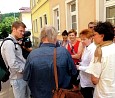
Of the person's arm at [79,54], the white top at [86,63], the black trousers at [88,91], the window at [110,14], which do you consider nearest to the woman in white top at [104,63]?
the white top at [86,63]

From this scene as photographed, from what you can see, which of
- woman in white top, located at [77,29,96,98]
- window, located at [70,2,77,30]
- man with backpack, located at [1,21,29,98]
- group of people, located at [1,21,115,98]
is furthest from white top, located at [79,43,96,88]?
window, located at [70,2,77,30]

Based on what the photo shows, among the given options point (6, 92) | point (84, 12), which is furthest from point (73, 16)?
point (6, 92)

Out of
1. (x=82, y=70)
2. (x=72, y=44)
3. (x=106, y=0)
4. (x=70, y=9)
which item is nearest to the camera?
(x=82, y=70)

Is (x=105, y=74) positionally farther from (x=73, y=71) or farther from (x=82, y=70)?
(x=82, y=70)

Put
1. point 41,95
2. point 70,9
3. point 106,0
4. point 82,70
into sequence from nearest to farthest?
point 41,95 < point 82,70 < point 106,0 < point 70,9

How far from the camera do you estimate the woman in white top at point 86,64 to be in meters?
3.78

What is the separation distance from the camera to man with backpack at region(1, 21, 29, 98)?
3758 millimetres

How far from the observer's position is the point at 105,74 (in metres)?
2.93

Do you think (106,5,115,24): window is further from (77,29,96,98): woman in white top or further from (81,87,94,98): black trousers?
(81,87,94,98): black trousers

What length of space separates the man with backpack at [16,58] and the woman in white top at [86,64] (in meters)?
0.91

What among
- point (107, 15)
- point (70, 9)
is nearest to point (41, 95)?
point (107, 15)

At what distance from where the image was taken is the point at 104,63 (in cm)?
287

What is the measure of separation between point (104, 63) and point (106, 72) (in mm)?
118

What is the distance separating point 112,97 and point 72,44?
2271 millimetres
